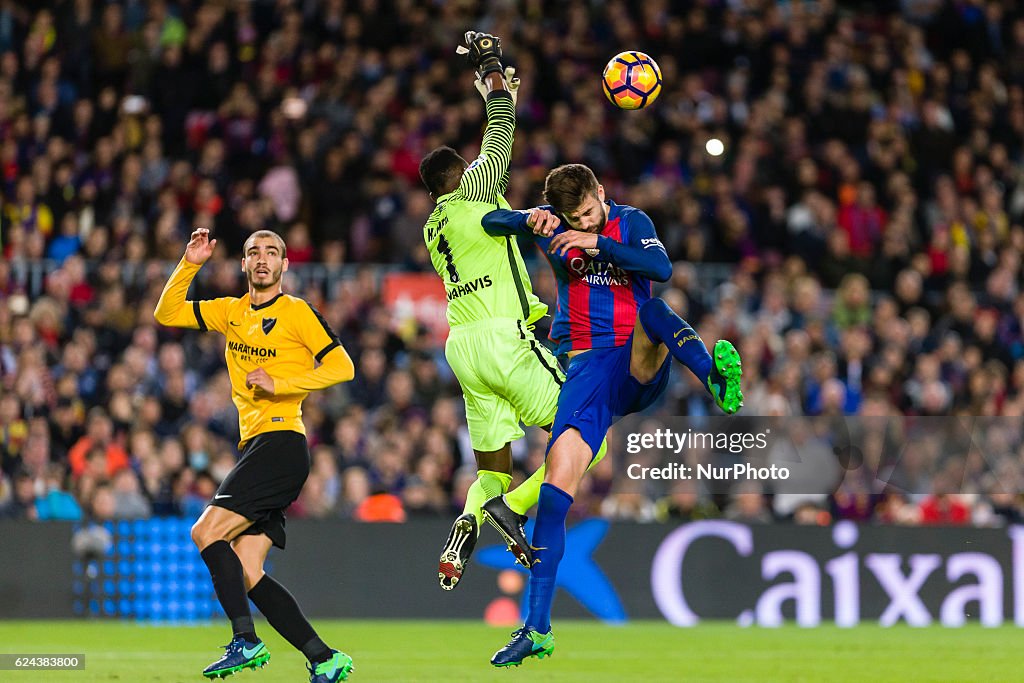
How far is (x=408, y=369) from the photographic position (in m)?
16.5

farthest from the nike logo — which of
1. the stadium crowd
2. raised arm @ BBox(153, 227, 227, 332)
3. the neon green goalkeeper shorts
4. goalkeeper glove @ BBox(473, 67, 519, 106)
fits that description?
the stadium crowd

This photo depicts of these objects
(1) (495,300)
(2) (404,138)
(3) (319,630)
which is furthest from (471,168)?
(2) (404,138)

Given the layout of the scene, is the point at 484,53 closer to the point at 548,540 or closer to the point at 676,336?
the point at 676,336

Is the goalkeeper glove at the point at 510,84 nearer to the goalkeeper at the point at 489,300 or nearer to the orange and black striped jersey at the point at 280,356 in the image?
the goalkeeper at the point at 489,300

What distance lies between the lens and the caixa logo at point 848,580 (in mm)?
15617

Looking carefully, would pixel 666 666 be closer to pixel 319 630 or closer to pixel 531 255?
pixel 319 630

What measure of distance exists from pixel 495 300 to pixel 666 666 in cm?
272

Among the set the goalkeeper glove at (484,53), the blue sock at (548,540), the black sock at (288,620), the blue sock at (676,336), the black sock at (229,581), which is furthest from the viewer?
the goalkeeper glove at (484,53)

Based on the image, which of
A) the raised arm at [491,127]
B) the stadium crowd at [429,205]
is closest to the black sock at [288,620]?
the raised arm at [491,127]

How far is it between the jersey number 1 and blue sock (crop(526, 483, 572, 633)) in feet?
5.07

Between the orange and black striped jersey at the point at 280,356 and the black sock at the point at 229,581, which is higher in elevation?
the orange and black striped jersey at the point at 280,356

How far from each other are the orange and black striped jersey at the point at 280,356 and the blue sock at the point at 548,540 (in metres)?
1.25

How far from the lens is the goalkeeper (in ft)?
32.7

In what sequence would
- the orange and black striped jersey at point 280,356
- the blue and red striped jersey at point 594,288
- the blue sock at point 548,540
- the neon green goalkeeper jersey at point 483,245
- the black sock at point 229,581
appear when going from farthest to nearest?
the neon green goalkeeper jersey at point 483,245, the blue and red striped jersey at point 594,288, the orange and black striped jersey at point 280,356, the blue sock at point 548,540, the black sock at point 229,581
